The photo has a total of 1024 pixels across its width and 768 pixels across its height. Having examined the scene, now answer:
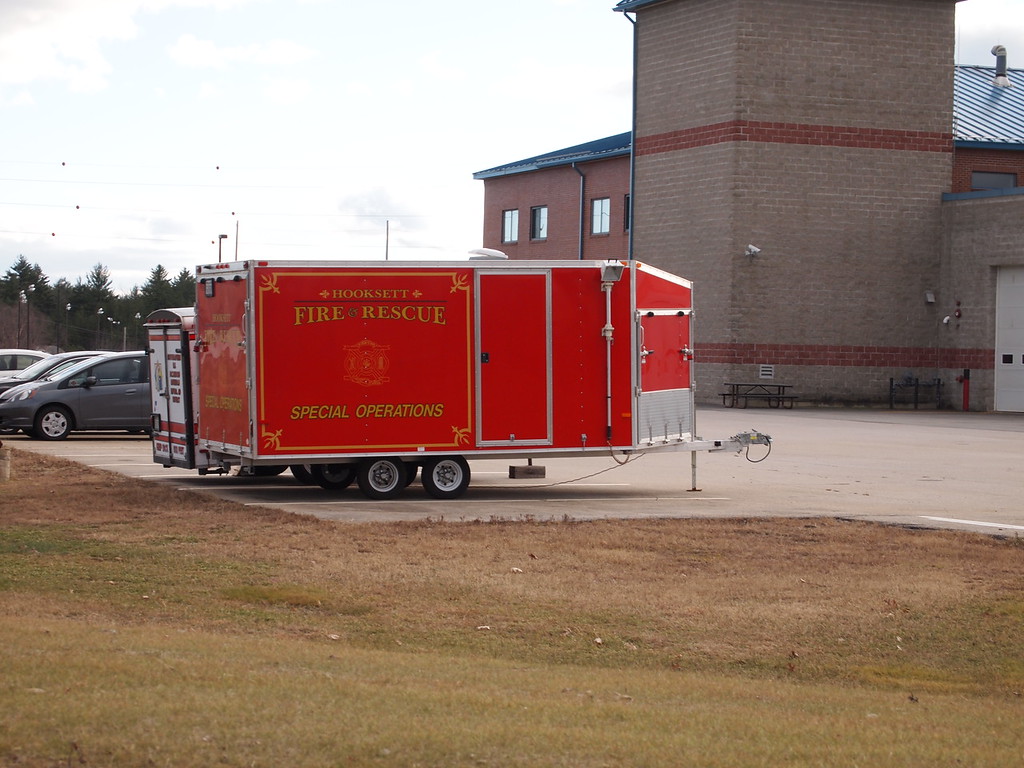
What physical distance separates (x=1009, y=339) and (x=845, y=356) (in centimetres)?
473

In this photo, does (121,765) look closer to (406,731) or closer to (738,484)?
(406,731)

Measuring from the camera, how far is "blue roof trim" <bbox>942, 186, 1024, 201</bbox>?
37.7m

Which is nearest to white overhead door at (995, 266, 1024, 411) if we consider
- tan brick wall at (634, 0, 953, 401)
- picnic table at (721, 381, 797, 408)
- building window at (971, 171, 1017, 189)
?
tan brick wall at (634, 0, 953, 401)

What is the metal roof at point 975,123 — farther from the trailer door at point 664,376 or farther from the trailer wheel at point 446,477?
the trailer wheel at point 446,477

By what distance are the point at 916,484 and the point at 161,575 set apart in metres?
11.4

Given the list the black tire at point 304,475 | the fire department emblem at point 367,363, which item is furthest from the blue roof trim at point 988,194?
the fire department emblem at point 367,363

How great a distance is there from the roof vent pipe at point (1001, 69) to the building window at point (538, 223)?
18.3m

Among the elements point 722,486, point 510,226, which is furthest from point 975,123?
point 722,486

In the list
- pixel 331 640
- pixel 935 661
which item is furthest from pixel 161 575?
pixel 935 661

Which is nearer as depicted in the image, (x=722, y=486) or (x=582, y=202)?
(x=722, y=486)

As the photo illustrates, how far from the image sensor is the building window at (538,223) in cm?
5469

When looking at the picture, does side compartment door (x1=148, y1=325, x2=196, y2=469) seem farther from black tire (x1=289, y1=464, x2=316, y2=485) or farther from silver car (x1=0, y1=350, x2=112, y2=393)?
silver car (x1=0, y1=350, x2=112, y2=393)

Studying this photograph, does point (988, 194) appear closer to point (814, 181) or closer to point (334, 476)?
point (814, 181)

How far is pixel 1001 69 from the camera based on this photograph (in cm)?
4950
